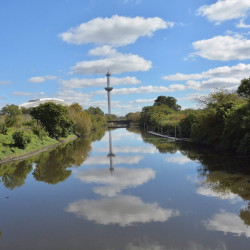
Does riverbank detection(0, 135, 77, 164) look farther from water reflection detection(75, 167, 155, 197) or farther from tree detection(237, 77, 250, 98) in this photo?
tree detection(237, 77, 250, 98)

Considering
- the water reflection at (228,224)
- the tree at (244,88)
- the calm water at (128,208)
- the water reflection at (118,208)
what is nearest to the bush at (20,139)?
the calm water at (128,208)

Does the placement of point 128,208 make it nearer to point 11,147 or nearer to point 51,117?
point 11,147

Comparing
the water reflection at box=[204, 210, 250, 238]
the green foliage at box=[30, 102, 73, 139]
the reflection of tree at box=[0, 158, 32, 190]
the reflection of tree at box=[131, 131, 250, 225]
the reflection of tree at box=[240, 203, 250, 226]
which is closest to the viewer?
the water reflection at box=[204, 210, 250, 238]

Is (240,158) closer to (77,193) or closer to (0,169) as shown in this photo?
(77,193)

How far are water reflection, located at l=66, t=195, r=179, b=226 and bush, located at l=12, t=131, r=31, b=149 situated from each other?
1656cm

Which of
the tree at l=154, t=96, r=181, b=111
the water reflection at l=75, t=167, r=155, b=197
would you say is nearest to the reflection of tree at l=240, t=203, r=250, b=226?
the water reflection at l=75, t=167, r=155, b=197

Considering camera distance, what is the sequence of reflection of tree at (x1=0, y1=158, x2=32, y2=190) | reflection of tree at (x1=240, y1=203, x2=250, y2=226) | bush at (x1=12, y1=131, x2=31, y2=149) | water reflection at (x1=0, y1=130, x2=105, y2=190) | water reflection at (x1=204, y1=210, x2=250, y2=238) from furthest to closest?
bush at (x1=12, y1=131, x2=31, y2=149) < water reflection at (x1=0, y1=130, x2=105, y2=190) < reflection of tree at (x1=0, y1=158, x2=32, y2=190) < reflection of tree at (x1=240, y1=203, x2=250, y2=226) < water reflection at (x1=204, y1=210, x2=250, y2=238)

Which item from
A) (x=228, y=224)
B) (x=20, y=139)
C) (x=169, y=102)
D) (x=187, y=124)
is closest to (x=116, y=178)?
(x=228, y=224)

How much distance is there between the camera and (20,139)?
26078 millimetres

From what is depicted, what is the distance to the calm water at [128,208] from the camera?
7.72 m

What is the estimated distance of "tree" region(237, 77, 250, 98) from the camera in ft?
96.9

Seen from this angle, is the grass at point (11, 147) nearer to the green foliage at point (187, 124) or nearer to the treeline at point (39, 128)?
the treeline at point (39, 128)

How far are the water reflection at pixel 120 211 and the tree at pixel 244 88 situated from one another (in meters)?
22.8

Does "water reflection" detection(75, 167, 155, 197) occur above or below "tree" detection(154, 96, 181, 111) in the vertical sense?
below
